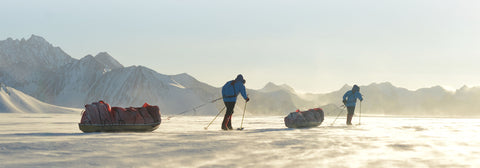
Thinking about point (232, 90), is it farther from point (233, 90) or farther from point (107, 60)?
point (107, 60)

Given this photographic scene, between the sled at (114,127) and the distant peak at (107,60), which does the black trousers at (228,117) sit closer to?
the sled at (114,127)

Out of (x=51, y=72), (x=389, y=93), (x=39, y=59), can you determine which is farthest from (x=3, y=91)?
(x=389, y=93)

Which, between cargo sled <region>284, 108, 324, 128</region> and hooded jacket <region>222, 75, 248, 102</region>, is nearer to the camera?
hooded jacket <region>222, 75, 248, 102</region>

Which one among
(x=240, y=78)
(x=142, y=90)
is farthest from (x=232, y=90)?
(x=142, y=90)

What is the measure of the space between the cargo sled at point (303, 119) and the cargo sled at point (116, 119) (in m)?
5.26

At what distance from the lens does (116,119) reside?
934 cm

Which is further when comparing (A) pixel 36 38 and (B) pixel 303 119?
(A) pixel 36 38

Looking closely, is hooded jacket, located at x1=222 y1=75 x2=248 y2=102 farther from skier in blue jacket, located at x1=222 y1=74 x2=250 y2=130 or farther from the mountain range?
the mountain range

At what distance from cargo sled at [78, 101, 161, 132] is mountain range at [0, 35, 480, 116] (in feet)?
169

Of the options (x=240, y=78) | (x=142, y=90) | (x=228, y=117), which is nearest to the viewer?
(x=228, y=117)

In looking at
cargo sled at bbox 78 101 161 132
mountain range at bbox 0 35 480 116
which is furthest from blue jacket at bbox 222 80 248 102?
mountain range at bbox 0 35 480 116

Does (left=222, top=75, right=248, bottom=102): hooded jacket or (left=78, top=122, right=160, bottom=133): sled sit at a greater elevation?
(left=222, top=75, right=248, bottom=102): hooded jacket

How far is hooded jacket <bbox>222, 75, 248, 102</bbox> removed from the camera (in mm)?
11874

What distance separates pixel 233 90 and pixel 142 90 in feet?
226
